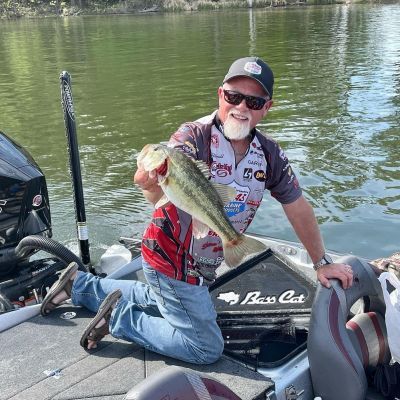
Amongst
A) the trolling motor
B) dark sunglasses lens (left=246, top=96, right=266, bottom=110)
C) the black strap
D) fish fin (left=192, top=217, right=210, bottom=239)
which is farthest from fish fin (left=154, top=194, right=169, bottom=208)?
the trolling motor

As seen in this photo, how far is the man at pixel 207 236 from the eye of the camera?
330 cm

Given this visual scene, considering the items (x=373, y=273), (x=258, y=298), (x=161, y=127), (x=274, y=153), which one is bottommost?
(x=161, y=127)

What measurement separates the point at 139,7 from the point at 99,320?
76573 millimetres

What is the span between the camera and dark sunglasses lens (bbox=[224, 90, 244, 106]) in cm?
329

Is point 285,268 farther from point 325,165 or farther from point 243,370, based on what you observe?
→ point 325,165

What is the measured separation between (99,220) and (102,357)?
4.99 metres

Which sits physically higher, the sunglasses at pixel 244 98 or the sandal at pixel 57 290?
the sunglasses at pixel 244 98

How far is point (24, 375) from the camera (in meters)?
3.25

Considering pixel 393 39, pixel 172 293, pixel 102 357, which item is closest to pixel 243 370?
pixel 172 293

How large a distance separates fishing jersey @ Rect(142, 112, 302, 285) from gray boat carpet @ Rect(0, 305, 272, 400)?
565mm

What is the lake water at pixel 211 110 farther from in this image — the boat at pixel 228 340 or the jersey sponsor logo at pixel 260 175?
the jersey sponsor logo at pixel 260 175

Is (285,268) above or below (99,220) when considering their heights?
above

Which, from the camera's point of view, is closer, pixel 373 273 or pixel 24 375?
pixel 24 375

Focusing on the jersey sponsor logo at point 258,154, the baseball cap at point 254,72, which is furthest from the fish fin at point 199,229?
the baseball cap at point 254,72
